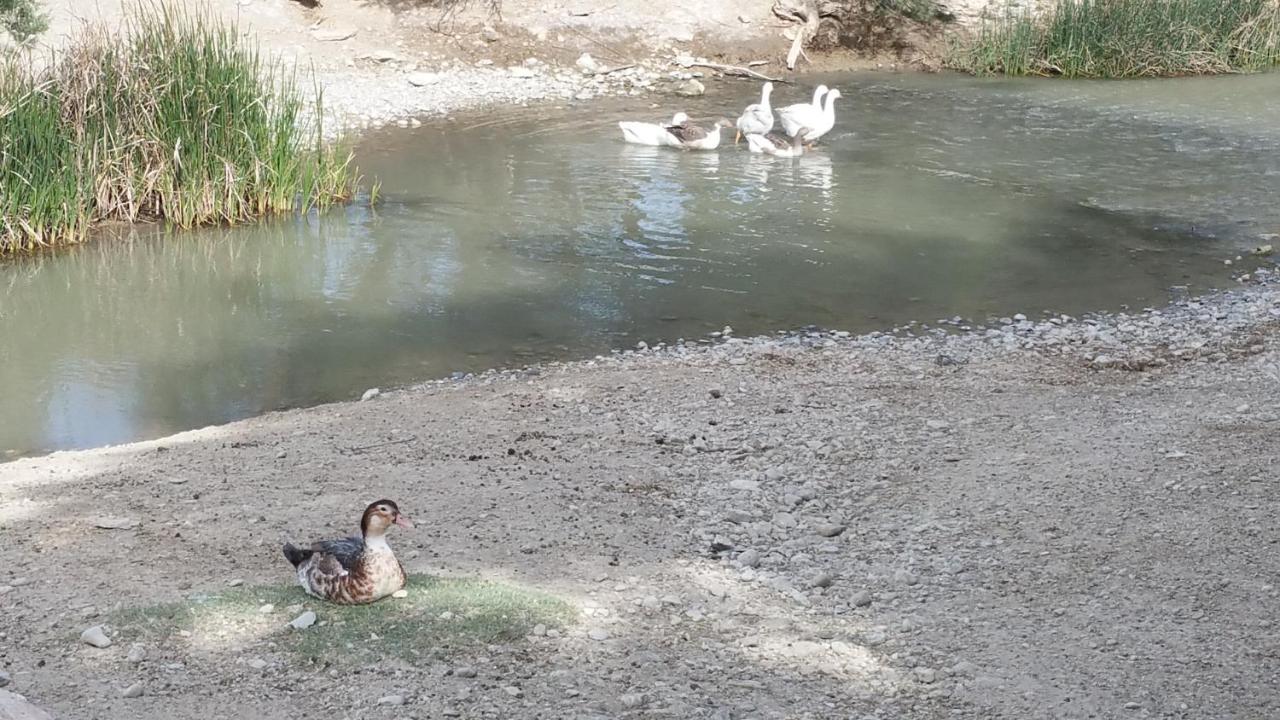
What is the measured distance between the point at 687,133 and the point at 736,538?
11650 mm

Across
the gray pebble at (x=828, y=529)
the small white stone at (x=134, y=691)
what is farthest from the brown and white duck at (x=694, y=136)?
the small white stone at (x=134, y=691)

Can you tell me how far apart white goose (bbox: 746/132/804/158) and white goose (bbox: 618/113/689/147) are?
3.07 feet

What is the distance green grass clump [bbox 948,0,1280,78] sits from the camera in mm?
23781

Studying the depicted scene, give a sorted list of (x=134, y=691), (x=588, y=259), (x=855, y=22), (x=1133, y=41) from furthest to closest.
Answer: (x=855, y=22)
(x=1133, y=41)
(x=588, y=259)
(x=134, y=691)

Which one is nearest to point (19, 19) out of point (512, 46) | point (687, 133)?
point (687, 133)

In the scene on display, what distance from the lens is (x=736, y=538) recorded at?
667cm

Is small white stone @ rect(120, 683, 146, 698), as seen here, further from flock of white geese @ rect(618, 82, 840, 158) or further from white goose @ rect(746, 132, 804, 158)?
white goose @ rect(746, 132, 804, 158)

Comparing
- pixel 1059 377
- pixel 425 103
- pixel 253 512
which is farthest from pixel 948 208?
pixel 253 512

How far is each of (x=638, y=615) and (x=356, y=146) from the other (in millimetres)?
13444

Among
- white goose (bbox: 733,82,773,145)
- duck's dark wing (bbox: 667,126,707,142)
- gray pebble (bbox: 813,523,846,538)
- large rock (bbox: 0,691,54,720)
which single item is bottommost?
gray pebble (bbox: 813,523,846,538)

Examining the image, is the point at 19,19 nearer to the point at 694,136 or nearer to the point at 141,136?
the point at 141,136

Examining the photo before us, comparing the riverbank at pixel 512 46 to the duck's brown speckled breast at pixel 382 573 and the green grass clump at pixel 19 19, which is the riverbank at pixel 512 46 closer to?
the green grass clump at pixel 19 19

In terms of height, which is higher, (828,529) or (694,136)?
(694,136)

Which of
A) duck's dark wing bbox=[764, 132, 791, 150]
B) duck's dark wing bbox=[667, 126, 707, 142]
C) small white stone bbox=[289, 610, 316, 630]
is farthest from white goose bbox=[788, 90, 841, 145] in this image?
small white stone bbox=[289, 610, 316, 630]
